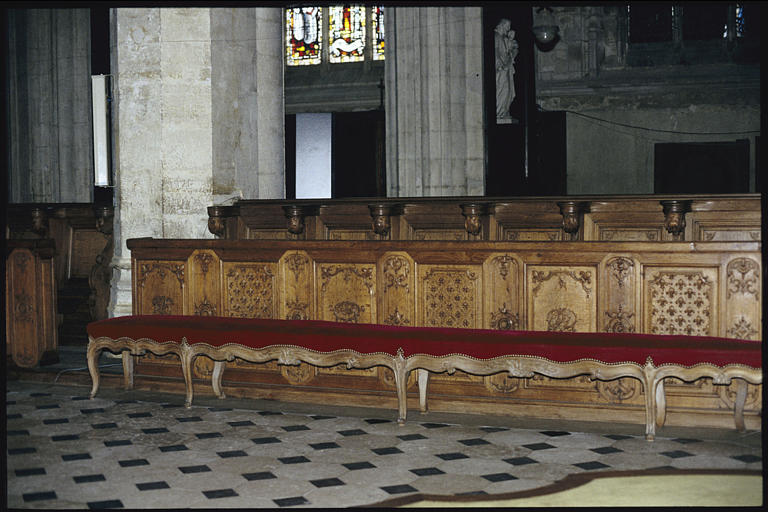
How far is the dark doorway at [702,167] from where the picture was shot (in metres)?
16.3

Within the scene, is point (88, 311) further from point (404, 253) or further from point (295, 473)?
point (295, 473)

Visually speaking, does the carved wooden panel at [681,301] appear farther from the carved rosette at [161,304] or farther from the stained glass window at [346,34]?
the stained glass window at [346,34]

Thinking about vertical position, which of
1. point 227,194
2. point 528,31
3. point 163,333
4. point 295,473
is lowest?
point 295,473

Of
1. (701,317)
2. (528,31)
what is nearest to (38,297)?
(701,317)

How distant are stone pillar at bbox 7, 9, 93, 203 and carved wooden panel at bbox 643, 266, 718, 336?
1142 centimetres

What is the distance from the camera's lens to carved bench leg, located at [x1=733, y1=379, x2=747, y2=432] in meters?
5.19

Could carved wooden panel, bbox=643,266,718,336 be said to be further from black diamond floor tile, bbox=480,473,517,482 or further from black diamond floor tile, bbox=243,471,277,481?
black diamond floor tile, bbox=243,471,277,481

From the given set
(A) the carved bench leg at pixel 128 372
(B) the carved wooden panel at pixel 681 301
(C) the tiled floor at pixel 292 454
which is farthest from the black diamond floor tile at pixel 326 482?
(A) the carved bench leg at pixel 128 372

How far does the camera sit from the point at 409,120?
11.1 metres

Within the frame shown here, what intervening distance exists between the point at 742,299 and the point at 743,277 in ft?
0.41

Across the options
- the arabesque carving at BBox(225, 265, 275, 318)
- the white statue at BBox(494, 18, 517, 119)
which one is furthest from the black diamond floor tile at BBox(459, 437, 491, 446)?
the white statue at BBox(494, 18, 517, 119)

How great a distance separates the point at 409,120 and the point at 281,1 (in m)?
8.19

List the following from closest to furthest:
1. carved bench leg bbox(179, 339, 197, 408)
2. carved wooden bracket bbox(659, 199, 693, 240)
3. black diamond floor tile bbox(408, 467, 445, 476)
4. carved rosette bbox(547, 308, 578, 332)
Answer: black diamond floor tile bbox(408, 467, 445, 476) → carved rosette bbox(547, 308, 578, 332) → carved bench leg bbox(179, 339, 197, 408) → carved wooden bracket bbox(659, 199, 693, 240)

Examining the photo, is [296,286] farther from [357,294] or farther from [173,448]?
[173,448]
